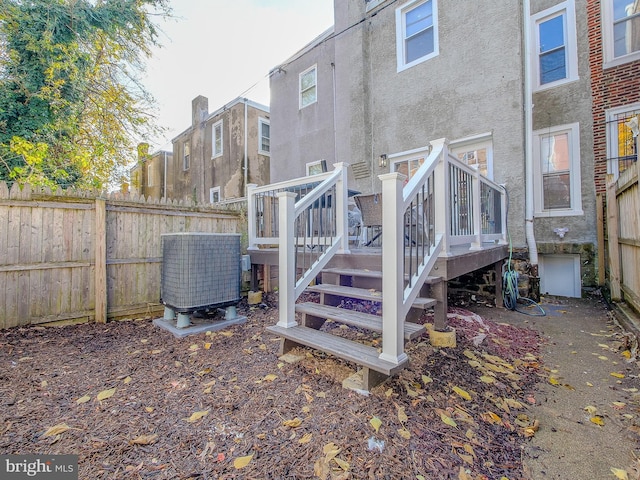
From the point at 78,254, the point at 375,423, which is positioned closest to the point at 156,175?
the point at 78,254

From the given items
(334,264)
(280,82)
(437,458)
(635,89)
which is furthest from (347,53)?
(437,458)

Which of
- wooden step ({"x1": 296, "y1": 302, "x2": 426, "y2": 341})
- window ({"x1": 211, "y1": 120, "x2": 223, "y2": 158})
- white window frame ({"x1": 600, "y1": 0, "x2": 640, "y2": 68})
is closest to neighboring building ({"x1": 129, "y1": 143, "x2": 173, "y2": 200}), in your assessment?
window ({"x1": 211, "y1": 120, "x2": 223, "y2": 158})

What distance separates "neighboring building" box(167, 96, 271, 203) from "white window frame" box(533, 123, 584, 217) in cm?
926

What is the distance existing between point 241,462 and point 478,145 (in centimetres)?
600

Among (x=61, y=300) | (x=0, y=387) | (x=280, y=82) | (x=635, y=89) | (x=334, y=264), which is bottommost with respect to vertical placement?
(x=0, y=387)

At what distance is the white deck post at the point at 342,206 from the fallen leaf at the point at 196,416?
219 centimetres

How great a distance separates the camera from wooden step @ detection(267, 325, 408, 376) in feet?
6.40

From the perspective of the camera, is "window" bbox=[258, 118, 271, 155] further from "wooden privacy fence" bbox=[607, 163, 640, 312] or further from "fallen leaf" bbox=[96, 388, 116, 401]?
"fallen leaf" bbox=[96, 388, 116, 401]

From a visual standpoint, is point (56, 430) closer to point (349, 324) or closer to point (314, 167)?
point (349, 324)

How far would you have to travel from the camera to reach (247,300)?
5.11m

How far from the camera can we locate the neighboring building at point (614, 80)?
511 cm

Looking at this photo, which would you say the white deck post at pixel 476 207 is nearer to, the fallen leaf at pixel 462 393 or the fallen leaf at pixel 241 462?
the fallen leaf at pixel 462 393

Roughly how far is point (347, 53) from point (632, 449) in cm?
817

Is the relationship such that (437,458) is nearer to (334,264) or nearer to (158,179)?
(334,264)
